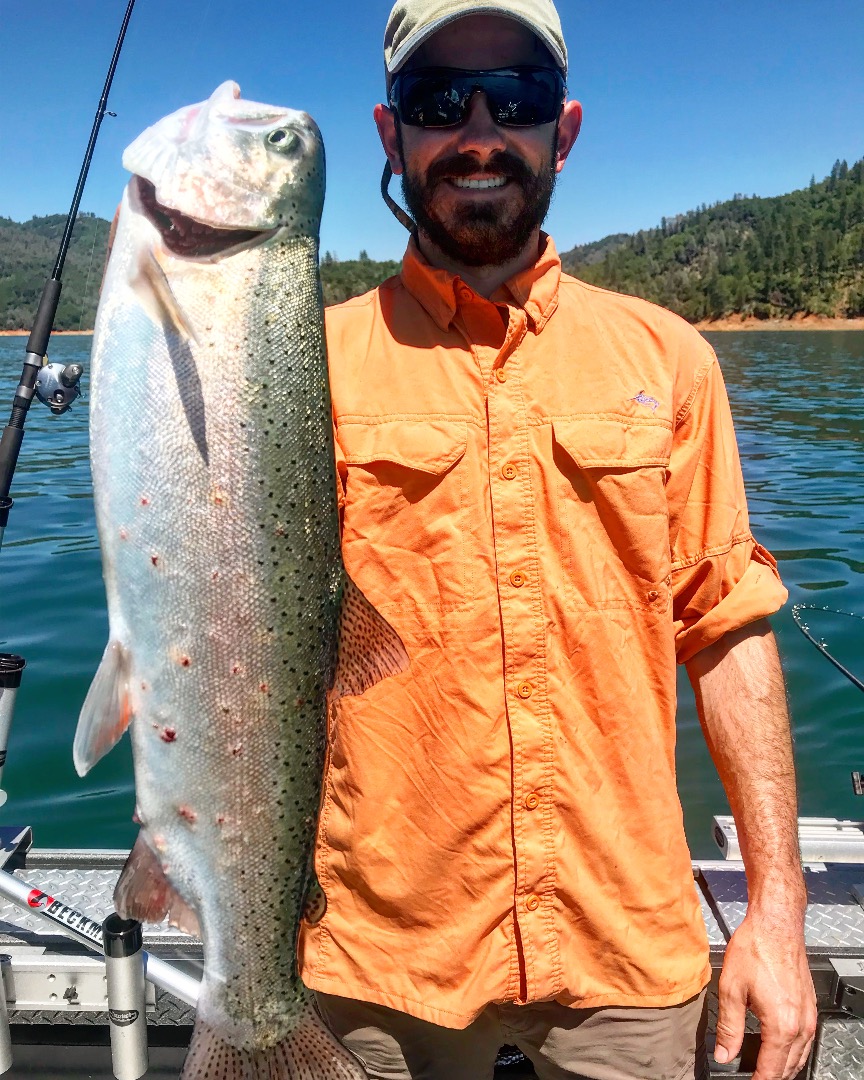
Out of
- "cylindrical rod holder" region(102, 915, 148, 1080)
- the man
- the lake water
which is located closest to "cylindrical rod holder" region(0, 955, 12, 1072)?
"cylindrical rod holder" region(102, 915, 148, 1080)

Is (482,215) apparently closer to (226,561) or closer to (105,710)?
(226,561)

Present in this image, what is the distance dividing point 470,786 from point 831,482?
573 inches

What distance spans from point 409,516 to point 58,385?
60.9 inches

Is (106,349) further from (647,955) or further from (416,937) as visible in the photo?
(647,955)

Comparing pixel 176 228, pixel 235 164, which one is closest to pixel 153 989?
pixel 176 228

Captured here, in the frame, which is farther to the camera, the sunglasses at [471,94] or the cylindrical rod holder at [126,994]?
the cylindrical rod holder at [126,994]

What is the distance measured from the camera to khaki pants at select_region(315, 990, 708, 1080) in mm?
2178

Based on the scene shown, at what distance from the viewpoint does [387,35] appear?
244cm

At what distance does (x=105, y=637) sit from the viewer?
25.3 ft

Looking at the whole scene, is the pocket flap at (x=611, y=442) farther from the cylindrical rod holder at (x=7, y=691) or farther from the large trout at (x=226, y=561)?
the cylindrical rod holder at (x=7, y=691)

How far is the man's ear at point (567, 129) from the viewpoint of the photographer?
8.17 ft

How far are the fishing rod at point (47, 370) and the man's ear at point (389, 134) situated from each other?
130 cm

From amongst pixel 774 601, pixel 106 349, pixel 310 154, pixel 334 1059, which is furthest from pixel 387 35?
pixel 334 1059

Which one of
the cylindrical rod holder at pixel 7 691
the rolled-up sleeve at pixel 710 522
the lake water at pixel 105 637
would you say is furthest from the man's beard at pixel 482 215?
the lake water at pixel 105 637
